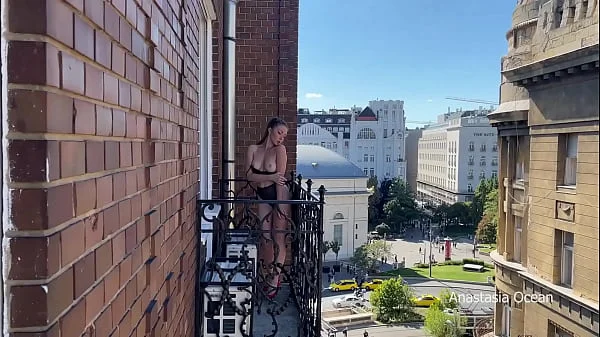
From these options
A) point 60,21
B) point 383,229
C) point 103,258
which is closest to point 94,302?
point 103,258

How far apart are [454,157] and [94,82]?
4.49 ft

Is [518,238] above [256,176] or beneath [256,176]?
above

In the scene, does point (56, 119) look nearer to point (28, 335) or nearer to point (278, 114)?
point (28, 335)

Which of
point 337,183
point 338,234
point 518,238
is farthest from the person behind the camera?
point 338,234

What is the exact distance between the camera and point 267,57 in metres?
6.30

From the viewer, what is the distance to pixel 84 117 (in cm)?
108

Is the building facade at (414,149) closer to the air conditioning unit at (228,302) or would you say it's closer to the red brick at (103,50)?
the air conditioning unit at (228,302)

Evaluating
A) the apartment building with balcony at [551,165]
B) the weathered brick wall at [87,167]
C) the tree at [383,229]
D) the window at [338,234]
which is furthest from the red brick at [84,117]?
the tree at [383,229]

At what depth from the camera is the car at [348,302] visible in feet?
73.8

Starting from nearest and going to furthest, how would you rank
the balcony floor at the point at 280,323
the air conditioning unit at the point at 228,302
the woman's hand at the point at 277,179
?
1. the air conditioning unit at the point at 228,302
2. the balcony floor at the point at 280,323
3. the woman's hand at the point at 277,179

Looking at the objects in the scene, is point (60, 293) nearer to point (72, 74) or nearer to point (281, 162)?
point (72, 74)

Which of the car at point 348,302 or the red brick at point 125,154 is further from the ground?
the red brick at point 125,154

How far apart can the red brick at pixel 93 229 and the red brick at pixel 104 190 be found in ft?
0.11

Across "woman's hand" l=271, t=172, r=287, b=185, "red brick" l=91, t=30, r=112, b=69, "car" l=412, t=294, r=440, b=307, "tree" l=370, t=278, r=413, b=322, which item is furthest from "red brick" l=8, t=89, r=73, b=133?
"car" l=412, t=294, r=440, b=307
